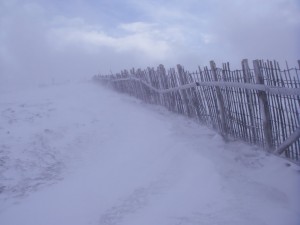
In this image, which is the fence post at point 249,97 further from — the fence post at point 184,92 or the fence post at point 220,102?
the fence post at point 184,92

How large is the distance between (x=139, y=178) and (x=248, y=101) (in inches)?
87.7

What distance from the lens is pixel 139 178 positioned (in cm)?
492

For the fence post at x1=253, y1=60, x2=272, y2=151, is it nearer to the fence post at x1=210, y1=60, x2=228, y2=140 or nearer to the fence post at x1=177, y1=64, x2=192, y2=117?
the fence post at x1=210, y1=60, x2=228, y2=140

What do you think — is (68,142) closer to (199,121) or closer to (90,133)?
(90,133)

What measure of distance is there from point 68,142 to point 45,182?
1.76m

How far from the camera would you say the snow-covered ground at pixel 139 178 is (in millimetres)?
3768

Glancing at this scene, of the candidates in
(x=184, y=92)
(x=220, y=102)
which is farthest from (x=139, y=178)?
(x=184, y=92)

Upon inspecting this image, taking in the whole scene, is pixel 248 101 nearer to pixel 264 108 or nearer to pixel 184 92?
pixel 264 108

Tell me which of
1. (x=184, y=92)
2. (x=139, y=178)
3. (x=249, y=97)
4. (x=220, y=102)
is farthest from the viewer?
(x=184, y=92)

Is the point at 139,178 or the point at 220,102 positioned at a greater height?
the point at 220,102

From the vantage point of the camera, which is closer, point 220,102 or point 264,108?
point 264,108

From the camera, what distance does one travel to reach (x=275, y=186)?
413cm

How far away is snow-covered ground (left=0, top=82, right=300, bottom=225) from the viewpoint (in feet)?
12.4

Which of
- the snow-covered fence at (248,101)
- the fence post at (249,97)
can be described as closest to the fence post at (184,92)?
the snow-covered fence at (248,101)
